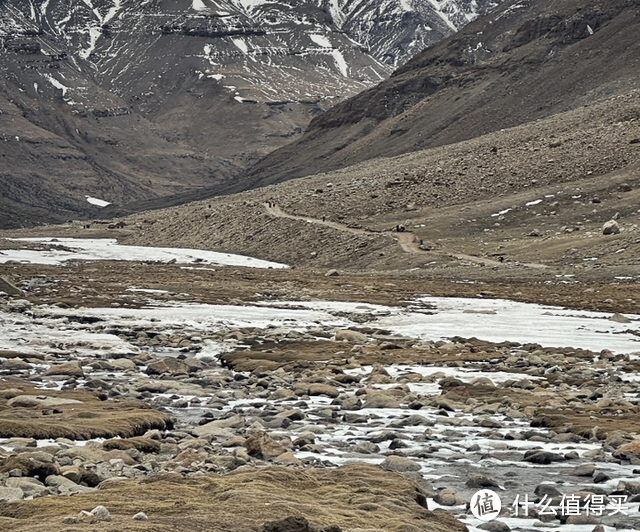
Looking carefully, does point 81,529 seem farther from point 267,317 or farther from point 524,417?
point 267,317

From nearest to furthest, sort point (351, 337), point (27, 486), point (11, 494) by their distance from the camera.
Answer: point (11, 494), point (27, 486), point (351, 337)

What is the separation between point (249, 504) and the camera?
12.5 m

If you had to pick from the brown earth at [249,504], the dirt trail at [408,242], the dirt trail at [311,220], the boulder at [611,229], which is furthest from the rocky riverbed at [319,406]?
the dirt trail at [311,220]

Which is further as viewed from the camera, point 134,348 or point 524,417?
point 134,348

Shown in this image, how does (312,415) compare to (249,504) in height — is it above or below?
above

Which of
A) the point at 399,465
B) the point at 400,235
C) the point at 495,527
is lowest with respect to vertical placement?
the point at 495,527

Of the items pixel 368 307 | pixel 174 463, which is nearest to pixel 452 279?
pixel 368 307

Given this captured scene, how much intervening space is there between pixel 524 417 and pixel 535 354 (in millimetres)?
10277

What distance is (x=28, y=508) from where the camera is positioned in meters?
11.9

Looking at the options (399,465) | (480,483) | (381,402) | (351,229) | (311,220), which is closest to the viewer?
(480,483)

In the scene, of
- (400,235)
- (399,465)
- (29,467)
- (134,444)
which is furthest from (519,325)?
(400,235)

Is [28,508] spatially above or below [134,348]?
below

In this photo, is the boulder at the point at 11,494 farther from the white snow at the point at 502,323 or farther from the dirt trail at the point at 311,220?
the dirt trail at the point at 311,220

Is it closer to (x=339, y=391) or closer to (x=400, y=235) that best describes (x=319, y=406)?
(x=339, y=391)
